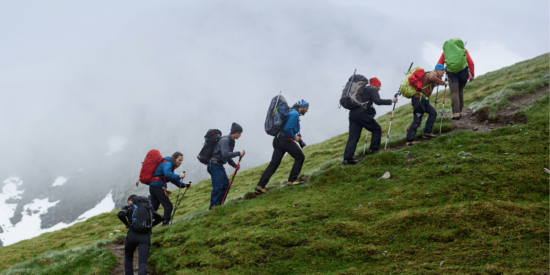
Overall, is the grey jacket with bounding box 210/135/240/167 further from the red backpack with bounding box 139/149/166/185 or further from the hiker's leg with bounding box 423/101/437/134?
the hiker's leg with bounding box 423/101/437/134

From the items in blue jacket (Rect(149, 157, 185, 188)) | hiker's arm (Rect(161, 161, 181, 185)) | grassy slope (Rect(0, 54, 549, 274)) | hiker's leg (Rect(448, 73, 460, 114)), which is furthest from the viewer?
hiker's leg (Rect(448, 73, 460, 114))

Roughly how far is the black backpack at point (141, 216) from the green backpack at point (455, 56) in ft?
46.4

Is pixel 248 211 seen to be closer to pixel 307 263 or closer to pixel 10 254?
pixel 307 263

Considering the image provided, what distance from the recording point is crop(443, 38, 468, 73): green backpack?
48.4 feet

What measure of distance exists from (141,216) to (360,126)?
957cm

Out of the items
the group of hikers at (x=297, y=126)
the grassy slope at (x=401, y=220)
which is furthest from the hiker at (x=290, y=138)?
the grassy slope at (x=401, y=220)

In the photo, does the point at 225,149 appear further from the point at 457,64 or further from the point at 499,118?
the point at 499,118

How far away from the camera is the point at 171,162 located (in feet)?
46.3

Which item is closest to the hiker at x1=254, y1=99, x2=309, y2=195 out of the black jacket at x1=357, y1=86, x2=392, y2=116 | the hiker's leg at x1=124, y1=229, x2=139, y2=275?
the black jacket at x1=357, y1=86, x2=392, y2=116

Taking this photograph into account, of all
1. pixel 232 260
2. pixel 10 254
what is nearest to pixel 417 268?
pixel 232 260

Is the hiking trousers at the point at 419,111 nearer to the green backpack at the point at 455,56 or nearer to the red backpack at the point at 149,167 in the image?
the green backpack at the point at 455,56

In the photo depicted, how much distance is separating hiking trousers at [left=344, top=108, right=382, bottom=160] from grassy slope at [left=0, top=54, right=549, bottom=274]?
2.51ft

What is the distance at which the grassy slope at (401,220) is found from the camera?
7.91m

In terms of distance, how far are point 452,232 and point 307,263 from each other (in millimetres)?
3938
